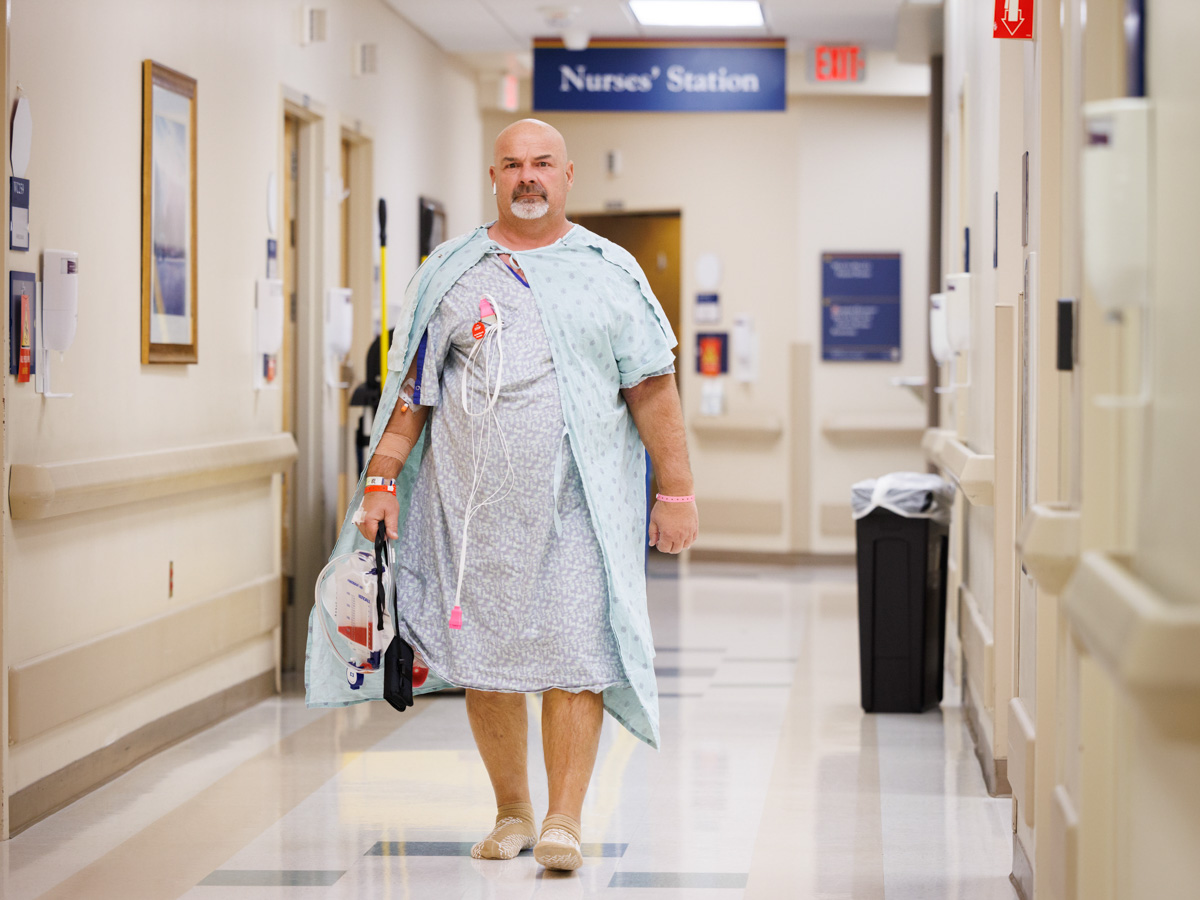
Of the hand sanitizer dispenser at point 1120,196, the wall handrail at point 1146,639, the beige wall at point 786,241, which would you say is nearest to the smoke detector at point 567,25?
the beige wall at point 786,241

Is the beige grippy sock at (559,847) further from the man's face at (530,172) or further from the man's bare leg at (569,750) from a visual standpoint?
the man's face at (530,172)

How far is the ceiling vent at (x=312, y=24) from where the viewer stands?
5961 mm

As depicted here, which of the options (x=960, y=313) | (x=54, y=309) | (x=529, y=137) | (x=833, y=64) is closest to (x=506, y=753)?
(x=529, y=137)

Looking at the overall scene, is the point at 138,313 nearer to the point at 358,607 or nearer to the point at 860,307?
the point at 358,607

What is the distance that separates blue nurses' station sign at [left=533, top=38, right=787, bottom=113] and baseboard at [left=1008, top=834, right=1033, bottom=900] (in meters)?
4.87

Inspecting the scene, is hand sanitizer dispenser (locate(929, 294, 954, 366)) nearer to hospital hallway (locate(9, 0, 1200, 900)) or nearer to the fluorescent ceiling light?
hospital hallway (locate(9, 0, 1200, 900))

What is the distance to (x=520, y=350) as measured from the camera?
3422 millimetres

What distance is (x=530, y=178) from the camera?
11.5 ft

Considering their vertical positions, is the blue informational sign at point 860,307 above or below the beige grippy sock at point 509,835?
above

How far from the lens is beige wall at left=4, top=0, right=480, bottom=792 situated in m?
3.88

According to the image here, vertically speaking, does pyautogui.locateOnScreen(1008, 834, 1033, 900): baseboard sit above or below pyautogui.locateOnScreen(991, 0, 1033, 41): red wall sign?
below

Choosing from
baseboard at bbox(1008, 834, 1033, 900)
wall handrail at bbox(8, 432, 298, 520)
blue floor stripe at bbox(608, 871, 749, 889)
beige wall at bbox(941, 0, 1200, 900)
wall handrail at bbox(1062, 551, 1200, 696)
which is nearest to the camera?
wall handrail at bbox(1062, 551, 1200, 696)

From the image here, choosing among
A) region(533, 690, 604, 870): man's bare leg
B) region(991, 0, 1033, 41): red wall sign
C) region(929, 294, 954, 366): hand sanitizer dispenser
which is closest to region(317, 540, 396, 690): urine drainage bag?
Result: region(533, 690, 604, 870): man's bare leg

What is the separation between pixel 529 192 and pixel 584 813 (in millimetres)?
1615
